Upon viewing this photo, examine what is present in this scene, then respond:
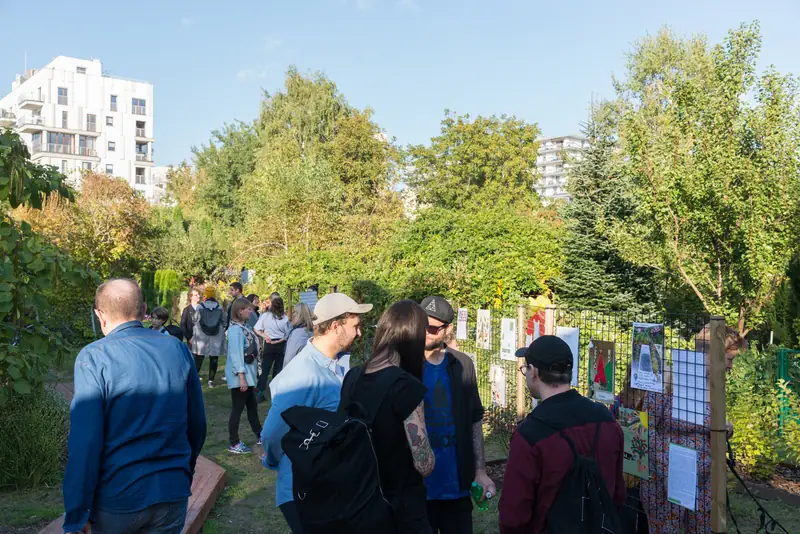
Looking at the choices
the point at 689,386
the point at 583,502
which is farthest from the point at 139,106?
the point at 583,502

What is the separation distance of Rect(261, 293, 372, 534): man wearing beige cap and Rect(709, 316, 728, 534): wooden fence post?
8.01ft

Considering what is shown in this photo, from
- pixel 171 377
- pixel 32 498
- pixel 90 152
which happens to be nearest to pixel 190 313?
pixel 32 498

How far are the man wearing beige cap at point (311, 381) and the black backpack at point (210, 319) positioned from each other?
9.78 metres

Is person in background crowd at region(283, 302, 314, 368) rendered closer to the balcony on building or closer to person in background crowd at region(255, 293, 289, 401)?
person in background crowd at region(255, 293, 289, 401)

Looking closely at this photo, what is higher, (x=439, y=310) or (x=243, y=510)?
(x=439, y=310)

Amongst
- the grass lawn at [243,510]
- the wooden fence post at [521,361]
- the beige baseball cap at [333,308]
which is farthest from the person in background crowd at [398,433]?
the wooden fence post at [521,361]

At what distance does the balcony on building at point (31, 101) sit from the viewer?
86.0m

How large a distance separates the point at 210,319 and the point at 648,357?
381 inches

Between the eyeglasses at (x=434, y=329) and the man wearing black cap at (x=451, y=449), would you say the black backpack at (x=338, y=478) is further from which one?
the eyeglasses at (x=434, y=329)

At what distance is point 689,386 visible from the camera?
4.81 metres

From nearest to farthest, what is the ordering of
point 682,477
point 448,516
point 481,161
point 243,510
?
point 448,516 < point 682,477 < point 243,510 < point 481,161

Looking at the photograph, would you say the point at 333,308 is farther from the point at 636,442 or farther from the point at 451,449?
the point at 636,442

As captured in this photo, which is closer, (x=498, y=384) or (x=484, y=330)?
(x=498, y=384)

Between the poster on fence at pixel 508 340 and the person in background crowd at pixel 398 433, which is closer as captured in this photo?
the person in background crowd at pixel 398 433
